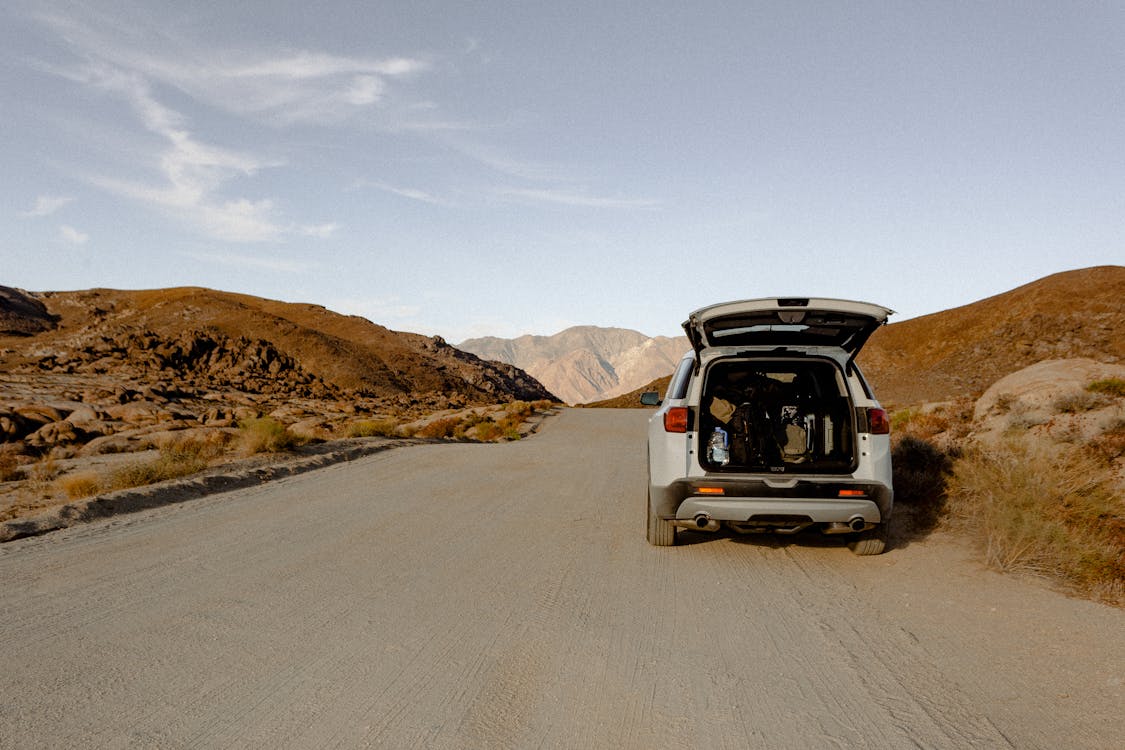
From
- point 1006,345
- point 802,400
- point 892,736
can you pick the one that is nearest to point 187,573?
point 892,736

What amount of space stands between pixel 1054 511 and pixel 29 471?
16.5 m

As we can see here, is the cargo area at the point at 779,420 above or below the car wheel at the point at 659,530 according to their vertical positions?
above

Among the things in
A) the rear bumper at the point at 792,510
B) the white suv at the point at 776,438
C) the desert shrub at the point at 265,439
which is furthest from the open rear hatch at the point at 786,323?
the desert shrub at the point at 265,439

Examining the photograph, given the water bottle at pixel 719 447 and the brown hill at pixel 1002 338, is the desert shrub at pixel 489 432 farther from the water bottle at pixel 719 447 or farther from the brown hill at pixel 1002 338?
the brown hill at pixel 1002 338

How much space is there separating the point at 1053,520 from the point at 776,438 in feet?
7.81

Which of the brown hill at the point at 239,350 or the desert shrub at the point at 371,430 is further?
the brown hill at the point at 239,350

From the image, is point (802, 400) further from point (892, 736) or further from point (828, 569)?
point (892, 736)

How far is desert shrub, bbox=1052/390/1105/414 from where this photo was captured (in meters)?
11.0

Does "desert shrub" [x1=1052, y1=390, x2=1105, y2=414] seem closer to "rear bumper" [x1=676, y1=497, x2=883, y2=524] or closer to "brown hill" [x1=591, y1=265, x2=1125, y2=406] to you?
"rear bumper" [x1=676, y1=497, x2=883, y2=524]

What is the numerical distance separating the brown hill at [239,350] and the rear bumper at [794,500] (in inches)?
1900

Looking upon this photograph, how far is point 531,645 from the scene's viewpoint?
392 centimetres

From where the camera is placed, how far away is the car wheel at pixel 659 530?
6184 millimetres

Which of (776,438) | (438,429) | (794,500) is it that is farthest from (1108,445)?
(438,429)

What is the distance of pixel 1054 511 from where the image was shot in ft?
18.4
